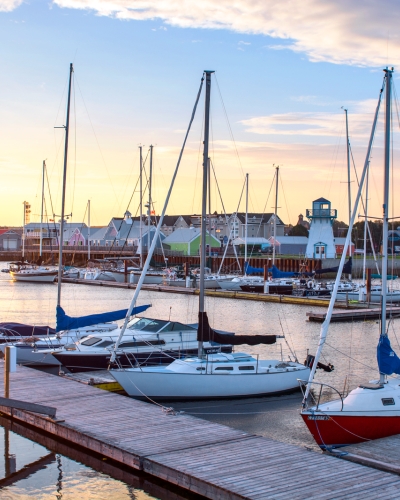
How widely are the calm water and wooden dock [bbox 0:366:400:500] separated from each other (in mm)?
3179

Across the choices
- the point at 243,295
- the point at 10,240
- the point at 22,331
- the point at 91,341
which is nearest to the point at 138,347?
the point at 91,341

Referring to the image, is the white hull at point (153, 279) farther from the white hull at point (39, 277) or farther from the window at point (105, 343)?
the window at point (105, 343)

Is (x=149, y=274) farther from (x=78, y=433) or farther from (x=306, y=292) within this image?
(x=78, y=433)

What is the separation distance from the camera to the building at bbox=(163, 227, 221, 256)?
10681cm

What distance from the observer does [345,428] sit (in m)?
14.1

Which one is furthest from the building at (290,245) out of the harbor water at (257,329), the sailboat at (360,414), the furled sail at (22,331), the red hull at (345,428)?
the red hull at (345,428)

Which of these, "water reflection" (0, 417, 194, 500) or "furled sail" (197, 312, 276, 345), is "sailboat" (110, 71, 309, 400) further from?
"water reflection" (0, 417, 194, 500)

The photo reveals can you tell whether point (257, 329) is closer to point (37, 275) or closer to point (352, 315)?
point (352, 315)

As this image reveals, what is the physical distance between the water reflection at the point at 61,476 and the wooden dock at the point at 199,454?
1.09ft

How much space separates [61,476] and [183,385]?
5821mm

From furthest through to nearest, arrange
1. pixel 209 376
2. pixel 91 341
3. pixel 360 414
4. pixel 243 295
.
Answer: pixel 243 295 < pixel 91 341 < pixel 209 376 < pixel 360 414

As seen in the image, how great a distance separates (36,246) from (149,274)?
229ft

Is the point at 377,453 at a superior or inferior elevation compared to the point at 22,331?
inferior

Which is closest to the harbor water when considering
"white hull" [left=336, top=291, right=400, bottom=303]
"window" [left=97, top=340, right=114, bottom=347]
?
"white hull" [left=336, top=291, right=400, bottom=303]
